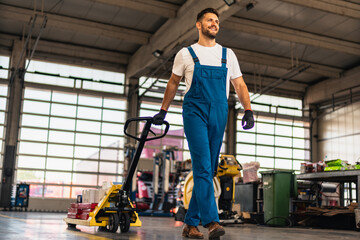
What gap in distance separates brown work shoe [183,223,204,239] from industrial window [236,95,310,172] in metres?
18.4

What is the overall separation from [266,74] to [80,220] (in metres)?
18.4

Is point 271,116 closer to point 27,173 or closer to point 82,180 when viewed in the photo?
point 82,180

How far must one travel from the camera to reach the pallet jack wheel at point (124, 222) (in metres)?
4.39

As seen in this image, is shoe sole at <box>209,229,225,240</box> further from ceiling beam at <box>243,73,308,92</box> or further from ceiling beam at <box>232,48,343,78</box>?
ceiling beam at <box>243,73,308,92</box>

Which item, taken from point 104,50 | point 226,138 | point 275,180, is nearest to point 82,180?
point 104,50

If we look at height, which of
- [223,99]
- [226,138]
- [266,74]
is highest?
[266,74]

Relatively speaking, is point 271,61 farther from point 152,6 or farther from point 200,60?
point 200,60

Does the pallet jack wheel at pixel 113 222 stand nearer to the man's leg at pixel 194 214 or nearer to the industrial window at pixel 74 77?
the man's leg at pixel 194 214

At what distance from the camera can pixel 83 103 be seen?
19203 millimetres

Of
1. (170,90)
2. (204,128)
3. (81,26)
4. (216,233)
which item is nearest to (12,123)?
(81,26)

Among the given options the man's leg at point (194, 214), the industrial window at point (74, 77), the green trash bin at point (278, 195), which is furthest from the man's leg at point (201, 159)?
the industrial window at point (74, 77)

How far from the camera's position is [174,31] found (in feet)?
50.8

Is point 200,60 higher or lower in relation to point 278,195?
higher

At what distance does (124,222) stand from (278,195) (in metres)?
4.59
